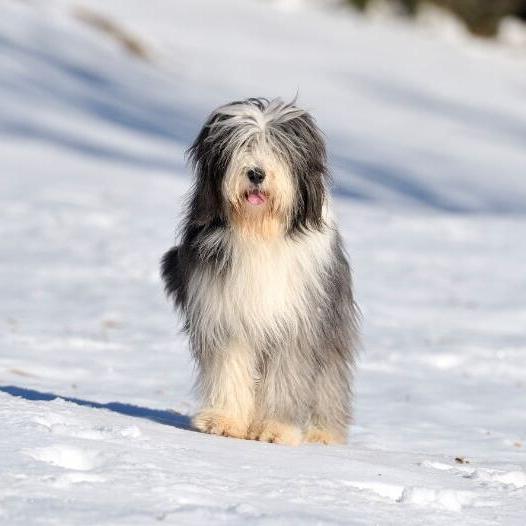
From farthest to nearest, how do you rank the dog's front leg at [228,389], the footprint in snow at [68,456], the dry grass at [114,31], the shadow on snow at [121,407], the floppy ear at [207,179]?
the dry grass at [114,31]
the shadow on snow at [121,407]
the dog's front leg at [228,389]
the floppy ear at [207,179]
the footprint in snow at [68,456]

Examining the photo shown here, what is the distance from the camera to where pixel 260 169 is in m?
5.04

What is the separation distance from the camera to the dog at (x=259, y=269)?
5.11 meters

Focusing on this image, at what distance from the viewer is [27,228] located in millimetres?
11688

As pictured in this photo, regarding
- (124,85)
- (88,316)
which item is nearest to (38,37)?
(124,85)

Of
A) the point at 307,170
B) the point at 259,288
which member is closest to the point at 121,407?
the point at 259,288

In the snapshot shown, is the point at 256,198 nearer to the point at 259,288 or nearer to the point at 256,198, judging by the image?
the point at 256,198

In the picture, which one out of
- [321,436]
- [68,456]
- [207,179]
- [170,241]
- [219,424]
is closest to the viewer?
[68,456]

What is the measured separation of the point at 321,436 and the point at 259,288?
0.79 m

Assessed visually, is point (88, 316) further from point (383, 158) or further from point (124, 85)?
point (124, 85)

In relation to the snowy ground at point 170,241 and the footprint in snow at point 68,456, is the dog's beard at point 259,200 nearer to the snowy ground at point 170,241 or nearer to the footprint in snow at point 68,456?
the snowy ground at point 170,241

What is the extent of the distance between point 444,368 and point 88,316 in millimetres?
2256

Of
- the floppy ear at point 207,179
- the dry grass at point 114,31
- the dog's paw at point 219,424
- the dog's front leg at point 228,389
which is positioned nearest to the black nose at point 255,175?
the floppy ear at point 207,179

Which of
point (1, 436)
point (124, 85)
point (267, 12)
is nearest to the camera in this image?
point (1, 436)

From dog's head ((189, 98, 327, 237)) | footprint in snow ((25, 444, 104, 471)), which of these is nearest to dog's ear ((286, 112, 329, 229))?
dog's head ((189, 98, 327, 237))
